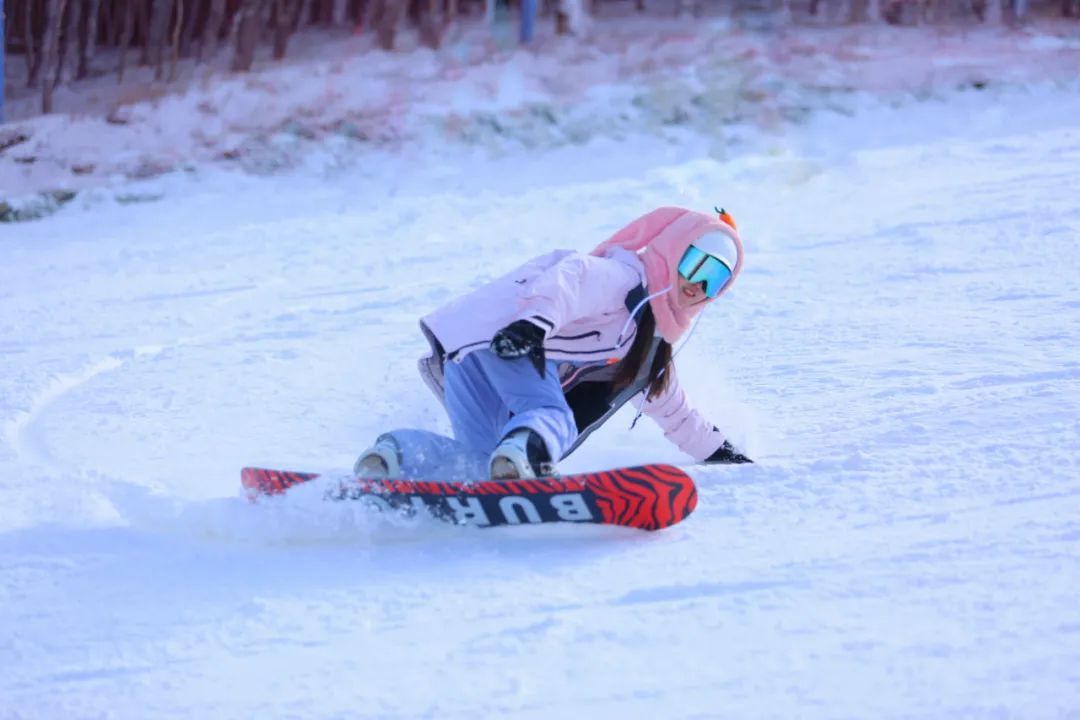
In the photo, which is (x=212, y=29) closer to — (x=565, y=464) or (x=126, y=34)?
(x=126, y=34)

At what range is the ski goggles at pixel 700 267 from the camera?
10.8 ft

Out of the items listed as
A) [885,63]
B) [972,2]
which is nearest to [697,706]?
[885,63]

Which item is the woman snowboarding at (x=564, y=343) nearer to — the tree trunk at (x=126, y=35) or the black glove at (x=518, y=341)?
the black glove at (x=518, y=341)

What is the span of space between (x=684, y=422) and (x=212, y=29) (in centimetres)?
635

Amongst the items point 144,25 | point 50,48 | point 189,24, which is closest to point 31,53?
point 50,48

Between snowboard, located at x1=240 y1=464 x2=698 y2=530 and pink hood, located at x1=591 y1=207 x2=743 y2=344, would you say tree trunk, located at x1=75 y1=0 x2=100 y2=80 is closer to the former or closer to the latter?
pink hood, located at x1=591 y1=207 x2=743 y2=344

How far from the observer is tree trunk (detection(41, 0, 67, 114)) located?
26.6 feet

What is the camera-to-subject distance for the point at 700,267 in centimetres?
329

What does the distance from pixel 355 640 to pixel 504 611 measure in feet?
0.93

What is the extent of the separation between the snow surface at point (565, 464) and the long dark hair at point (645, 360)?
1.08ft

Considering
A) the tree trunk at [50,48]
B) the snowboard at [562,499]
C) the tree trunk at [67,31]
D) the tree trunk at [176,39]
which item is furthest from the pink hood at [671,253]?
the tree trunk at [67,31]

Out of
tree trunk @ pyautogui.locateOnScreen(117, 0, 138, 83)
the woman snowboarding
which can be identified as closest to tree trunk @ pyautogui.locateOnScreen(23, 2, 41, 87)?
tree trunk @ pyautogui.locateOnScreen(117, 0, 138, 83)

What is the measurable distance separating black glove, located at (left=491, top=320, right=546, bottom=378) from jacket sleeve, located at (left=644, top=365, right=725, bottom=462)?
62cm

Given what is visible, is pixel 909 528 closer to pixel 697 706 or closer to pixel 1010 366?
pixel 697 706
